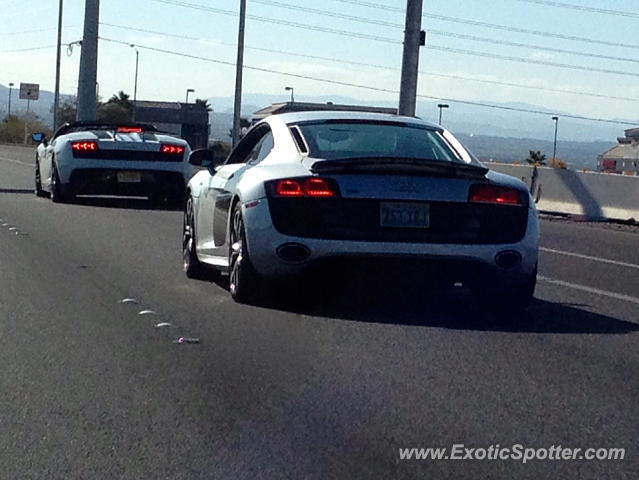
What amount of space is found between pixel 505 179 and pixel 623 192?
572 inches

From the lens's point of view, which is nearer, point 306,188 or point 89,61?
point 306,188

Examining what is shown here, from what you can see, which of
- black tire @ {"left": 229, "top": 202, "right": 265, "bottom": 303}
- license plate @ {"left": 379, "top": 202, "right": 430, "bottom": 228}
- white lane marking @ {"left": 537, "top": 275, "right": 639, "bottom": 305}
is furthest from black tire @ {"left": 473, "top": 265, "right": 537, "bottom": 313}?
black tire @ {"left": 229, "top": 202, "right": 265, "bottom": 303}

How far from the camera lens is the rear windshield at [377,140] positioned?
1001cm

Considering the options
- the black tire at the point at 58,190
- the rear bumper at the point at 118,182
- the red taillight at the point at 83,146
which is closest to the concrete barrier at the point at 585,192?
the rear bumper at the point at 118,182

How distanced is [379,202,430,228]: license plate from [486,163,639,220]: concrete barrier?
14.4m

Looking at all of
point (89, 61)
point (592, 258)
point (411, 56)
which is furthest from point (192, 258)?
point (89, 61)

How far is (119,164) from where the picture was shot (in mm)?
20016

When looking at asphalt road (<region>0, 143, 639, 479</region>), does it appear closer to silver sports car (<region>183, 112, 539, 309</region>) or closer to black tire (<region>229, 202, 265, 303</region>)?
black tire (<region>229, 202, 265, 303</region>)

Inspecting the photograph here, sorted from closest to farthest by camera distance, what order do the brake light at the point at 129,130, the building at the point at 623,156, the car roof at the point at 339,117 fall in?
the car roof at the point at 339,117 < the brake light at the point at 129,130 < the building at the point at 623,156

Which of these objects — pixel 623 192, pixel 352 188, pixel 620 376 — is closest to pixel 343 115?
pixel 352 188

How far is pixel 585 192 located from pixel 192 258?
46.7ft

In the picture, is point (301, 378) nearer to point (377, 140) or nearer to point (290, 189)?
point (290, 189)

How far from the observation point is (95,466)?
18.7 ft

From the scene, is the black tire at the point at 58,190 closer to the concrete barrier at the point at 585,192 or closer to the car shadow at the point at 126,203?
the car shadow at the point at 126,203
